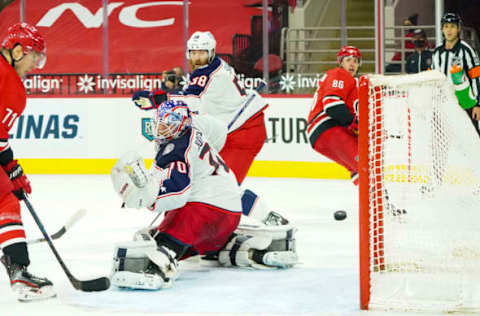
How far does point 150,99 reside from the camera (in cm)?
434

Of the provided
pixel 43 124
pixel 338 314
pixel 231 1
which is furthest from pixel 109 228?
pixel 231 1

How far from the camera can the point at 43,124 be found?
8.55 meters

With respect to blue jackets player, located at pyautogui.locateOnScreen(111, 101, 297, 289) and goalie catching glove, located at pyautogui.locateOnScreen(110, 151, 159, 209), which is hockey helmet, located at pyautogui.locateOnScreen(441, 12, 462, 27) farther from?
goalie catching glove, located at pyautogui.locateOnScreen(110, 151, 159, 209)

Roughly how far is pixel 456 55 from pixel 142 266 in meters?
2.91

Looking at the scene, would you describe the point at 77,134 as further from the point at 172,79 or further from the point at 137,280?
the point at 137,280

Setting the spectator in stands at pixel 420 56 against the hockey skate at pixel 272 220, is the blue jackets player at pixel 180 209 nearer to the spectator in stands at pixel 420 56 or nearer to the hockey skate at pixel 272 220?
the hockey skate at pixel 272 220

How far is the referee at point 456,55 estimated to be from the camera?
17.7ft

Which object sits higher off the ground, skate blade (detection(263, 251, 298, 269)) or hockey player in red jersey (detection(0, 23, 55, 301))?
hockey player in red jersey (detection(0, 23, 55, 301))

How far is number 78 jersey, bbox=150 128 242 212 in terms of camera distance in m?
3.34

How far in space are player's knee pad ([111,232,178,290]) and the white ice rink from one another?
49mm

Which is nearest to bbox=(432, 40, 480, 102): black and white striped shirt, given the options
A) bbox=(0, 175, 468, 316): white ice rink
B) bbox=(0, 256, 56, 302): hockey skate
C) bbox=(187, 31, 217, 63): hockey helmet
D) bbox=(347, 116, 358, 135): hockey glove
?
bbox=(347, 116, 358, 135): hockey glove

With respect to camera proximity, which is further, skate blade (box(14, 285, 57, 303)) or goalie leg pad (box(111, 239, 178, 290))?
goalie leg pad (box(111, 239, 178, 290))

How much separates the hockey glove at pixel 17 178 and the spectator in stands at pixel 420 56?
188 inches

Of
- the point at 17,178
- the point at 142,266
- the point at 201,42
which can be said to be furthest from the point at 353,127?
the point at 17,178
